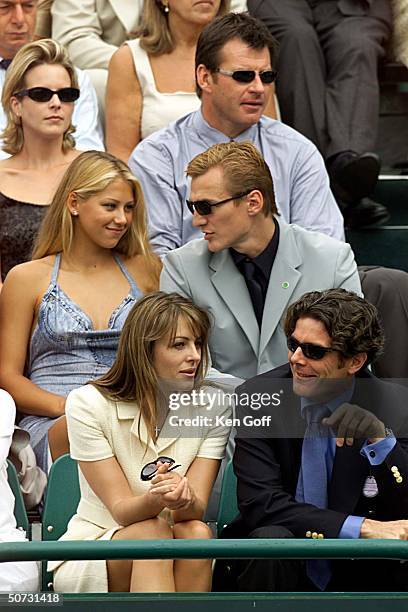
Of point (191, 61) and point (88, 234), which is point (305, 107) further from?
point (88, 234)

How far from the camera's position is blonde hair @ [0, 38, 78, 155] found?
5.25 meters

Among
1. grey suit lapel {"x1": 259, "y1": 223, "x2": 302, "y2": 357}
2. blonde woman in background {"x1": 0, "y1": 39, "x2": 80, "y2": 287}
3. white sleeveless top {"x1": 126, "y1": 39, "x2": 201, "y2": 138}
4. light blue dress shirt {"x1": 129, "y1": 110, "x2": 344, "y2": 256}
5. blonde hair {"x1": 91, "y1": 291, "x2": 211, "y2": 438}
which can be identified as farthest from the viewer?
white sleeveless top {"x1": 126, "y1": 39, "x2": 201, "y2": 138}

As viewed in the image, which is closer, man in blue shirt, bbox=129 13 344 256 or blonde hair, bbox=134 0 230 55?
man in blue shirt, bbox=129 13 344 256

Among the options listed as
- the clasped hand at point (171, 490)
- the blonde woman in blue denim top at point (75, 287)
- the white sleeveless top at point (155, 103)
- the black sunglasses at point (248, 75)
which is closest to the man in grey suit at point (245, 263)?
the blonde woman in blue denim top at point (75, 287)

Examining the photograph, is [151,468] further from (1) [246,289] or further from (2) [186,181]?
(2) [186,181]

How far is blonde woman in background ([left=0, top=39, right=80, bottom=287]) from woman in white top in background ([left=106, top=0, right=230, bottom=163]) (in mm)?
398

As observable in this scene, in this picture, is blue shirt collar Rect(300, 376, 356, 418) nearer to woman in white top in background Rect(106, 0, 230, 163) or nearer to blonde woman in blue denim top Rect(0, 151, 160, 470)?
blonde woman in blue denim top Rect(0, 151, 160, 470)

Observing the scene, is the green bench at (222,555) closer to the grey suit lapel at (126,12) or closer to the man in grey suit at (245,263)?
the man in grey suit at (245,263)

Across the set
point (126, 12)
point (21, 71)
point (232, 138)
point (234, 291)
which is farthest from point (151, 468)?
point (126, 12)

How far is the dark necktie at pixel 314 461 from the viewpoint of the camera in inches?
149

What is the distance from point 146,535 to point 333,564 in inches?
18.4

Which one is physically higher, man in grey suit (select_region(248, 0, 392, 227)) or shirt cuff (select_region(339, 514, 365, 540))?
man in grey suit (select_region(248, 0, 392, 227))

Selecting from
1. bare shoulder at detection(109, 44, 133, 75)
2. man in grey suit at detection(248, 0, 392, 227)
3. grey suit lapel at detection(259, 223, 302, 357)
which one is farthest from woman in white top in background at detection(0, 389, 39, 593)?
man in grey suit at detection(248, 0, 392, 227)

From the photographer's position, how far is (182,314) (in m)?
4.04
